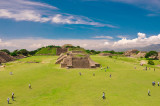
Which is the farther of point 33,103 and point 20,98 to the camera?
point 20,98

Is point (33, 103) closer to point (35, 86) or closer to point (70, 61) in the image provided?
point (35, 86)

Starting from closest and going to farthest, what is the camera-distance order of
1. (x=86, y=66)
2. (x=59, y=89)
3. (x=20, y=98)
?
(x=20, y=98)
(x=59, y=89)
(x=86, y=66)

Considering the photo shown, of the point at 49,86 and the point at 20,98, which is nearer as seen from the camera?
the point at 20,98

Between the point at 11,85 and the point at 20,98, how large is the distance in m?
7.02

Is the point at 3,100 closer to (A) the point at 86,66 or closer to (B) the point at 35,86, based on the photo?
(B) the point at 35,86

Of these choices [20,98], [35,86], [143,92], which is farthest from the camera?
[35,86]

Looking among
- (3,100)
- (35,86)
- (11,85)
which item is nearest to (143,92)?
(35,86)

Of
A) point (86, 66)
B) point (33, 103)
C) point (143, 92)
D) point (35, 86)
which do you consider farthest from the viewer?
point (86, 66)

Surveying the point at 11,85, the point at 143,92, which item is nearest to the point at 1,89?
the point at 11,85

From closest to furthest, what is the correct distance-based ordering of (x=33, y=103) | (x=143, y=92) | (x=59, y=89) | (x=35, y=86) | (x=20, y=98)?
(x=33, y=103)
(x=20, y=98)
(x=143, y=92)
(x=59, y=89)
(x=35, y=86)

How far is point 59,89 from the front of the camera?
2081 cm

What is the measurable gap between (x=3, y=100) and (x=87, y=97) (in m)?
12.2

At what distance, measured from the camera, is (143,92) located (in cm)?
1914

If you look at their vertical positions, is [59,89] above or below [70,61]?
below
